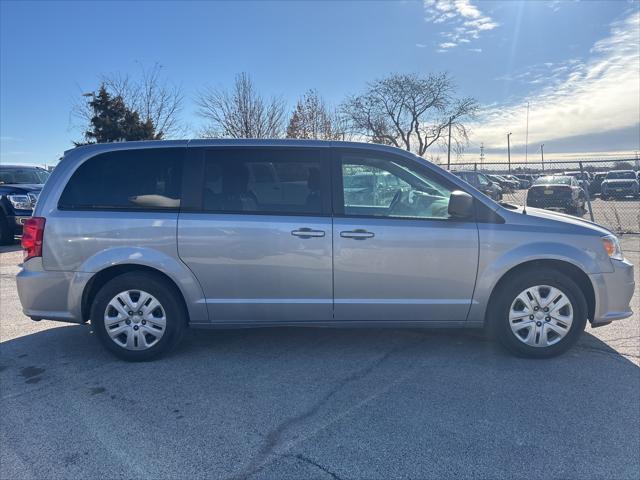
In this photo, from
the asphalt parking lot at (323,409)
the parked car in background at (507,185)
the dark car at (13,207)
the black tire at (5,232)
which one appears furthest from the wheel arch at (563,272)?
the parked car in background at (507,185)

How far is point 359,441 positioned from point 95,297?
2611 millimetres

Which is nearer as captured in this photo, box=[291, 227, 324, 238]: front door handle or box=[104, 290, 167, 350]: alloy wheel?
box=[291, 227, 324, 238]: front door handle

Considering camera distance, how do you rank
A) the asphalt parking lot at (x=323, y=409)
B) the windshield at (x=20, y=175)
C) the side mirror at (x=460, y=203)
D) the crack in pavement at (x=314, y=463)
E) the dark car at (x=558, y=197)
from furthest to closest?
the dark car at (x=558, y=197) → the windshield at (x=20, y=175) → the side mirror at (x=460, y=203) → the asphalt parking lot at (x=323, y=409) → the crack in pavement at (x=314, y=463)

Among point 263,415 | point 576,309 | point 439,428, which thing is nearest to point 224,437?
point 263,415

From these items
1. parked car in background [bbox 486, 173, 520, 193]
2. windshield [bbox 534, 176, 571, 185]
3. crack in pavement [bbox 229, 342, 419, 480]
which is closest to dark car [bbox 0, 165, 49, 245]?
crack in pavement [bbox 229, 342, 419, 480]

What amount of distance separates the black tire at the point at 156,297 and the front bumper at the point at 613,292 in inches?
142

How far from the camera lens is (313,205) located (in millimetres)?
3984

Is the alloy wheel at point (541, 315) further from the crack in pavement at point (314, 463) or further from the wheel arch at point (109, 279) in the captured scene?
the wheel arch at point (109, 279)

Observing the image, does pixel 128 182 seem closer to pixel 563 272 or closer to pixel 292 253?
pixel 292 253

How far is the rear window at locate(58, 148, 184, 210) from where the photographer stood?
13.2 feet

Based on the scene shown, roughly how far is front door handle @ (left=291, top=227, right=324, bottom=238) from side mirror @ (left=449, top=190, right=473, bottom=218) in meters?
1.10

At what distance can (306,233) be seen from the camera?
3887 millimetres

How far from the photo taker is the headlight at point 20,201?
1122 centimetres

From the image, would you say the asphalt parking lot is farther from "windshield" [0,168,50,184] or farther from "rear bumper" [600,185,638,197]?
"rear bumper" [600,185,638,197]
